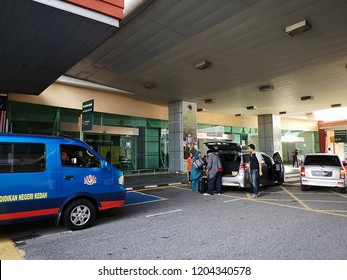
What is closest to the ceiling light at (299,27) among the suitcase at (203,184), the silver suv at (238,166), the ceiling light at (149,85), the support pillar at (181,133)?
the silver suv at (238,166)

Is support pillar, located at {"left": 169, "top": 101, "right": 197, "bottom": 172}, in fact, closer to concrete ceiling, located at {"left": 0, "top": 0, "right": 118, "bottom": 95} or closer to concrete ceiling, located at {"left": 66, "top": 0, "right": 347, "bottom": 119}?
concrete ceiling, located at {"left": 66, "top": 0, "right": 347, "bottom": 119}

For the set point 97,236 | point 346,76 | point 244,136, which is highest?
point 346,76

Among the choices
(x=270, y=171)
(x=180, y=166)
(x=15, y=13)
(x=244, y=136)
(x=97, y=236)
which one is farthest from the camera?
(x=244, y=136)

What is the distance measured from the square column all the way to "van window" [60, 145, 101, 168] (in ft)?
70.3

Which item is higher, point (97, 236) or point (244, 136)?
point (244, 136)

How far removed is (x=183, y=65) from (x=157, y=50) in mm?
2001

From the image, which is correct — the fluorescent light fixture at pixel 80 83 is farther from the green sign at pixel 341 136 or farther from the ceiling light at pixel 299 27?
the green sign at pixel 341 136

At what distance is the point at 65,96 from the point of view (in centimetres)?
1503

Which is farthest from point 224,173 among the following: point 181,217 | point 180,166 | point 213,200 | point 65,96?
point 65,96

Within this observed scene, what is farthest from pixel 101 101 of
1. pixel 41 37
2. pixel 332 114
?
pixel 332 114

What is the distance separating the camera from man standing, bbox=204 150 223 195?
9641 mm

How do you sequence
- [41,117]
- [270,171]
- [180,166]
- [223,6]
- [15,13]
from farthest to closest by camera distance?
[180,166] → [41,117] → [270,171] → [223,6] → [15,13]

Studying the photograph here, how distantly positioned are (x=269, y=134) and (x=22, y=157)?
23326 millimetres

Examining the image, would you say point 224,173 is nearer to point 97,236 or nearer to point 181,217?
point 181,217
